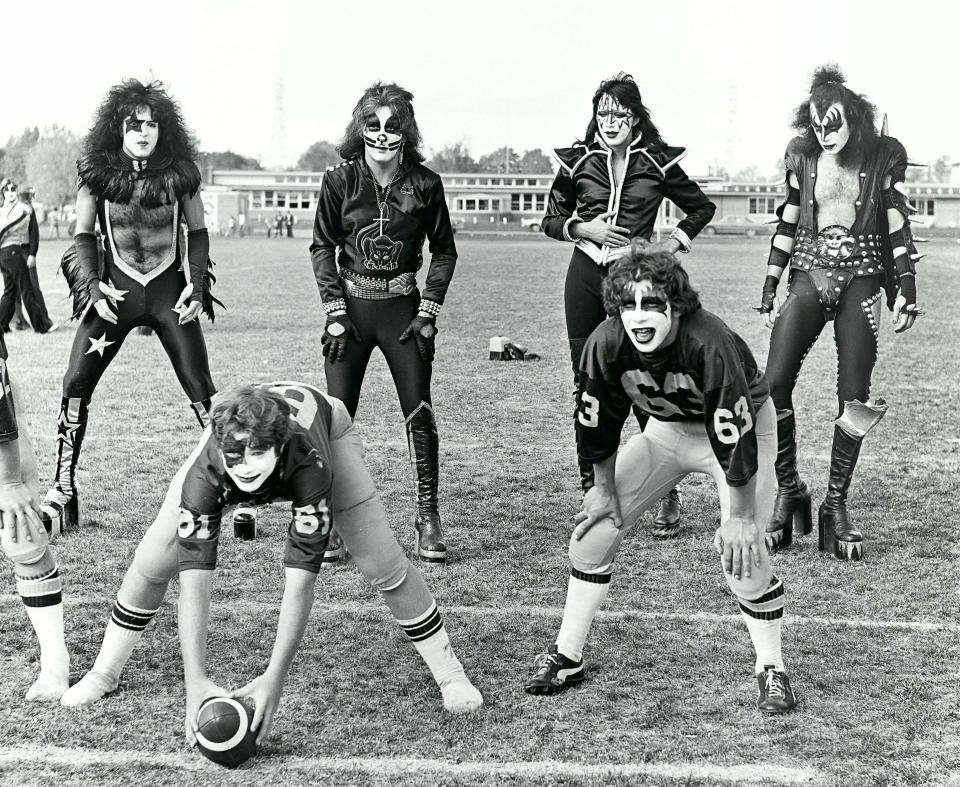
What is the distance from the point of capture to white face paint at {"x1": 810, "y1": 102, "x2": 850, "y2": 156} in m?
6.25

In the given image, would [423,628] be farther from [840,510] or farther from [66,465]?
[66,465]

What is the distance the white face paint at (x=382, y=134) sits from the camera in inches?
239

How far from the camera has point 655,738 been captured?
13.4 ft

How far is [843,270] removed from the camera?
631 centimetres

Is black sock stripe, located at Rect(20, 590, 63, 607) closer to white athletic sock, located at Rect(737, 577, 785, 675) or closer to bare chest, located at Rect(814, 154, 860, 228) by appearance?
white athletic sock, located at Rect(737, 577, 785, 675)

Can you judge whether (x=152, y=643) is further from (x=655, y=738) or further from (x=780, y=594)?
(x=780, y=594)

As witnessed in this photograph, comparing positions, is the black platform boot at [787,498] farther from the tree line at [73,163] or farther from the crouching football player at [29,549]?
the tree line at [73,163]

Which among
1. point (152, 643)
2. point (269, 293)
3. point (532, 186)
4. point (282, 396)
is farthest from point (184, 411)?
point (532, 186)

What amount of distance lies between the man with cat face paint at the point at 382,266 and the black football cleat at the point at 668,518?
127 centimetres

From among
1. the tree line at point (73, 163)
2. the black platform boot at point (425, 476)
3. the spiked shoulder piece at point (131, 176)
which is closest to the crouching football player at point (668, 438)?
the black platform boot at point (425, 476)

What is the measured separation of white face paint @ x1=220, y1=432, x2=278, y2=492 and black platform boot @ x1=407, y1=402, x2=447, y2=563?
2.46 m

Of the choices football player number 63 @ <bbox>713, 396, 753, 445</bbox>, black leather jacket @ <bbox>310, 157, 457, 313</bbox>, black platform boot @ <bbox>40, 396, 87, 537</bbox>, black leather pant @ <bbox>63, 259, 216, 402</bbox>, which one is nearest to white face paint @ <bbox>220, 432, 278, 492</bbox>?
football player number 63 @ <bbox>713, 396, 753, 445</bbox>

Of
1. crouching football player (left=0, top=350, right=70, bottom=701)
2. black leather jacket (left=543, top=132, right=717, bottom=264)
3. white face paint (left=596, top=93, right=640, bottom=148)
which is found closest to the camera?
crouching football player (left=0, top=350, right=70, bottom=701)

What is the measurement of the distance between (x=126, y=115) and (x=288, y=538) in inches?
133
